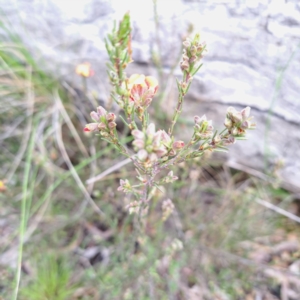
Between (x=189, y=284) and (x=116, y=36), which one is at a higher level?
(x=116, y=36)

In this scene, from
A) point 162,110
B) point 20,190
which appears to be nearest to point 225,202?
point 162,110

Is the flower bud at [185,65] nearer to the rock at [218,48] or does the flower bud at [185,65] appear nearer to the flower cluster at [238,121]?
the flower cluster at [238,121]

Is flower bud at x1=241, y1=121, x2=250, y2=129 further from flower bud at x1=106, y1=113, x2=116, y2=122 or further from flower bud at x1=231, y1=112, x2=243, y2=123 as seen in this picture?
flower bud at x1=106, y1=113, x2=116, y2=122

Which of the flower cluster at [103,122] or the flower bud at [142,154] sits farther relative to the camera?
the flower cluster at [103,122]

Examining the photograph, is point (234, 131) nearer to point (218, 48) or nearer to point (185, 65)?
point (185, 65)

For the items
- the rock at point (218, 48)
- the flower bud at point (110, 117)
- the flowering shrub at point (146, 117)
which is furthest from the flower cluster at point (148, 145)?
the rock at point (218, 48)

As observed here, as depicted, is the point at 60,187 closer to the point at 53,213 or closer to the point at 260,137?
the point at 53,213
